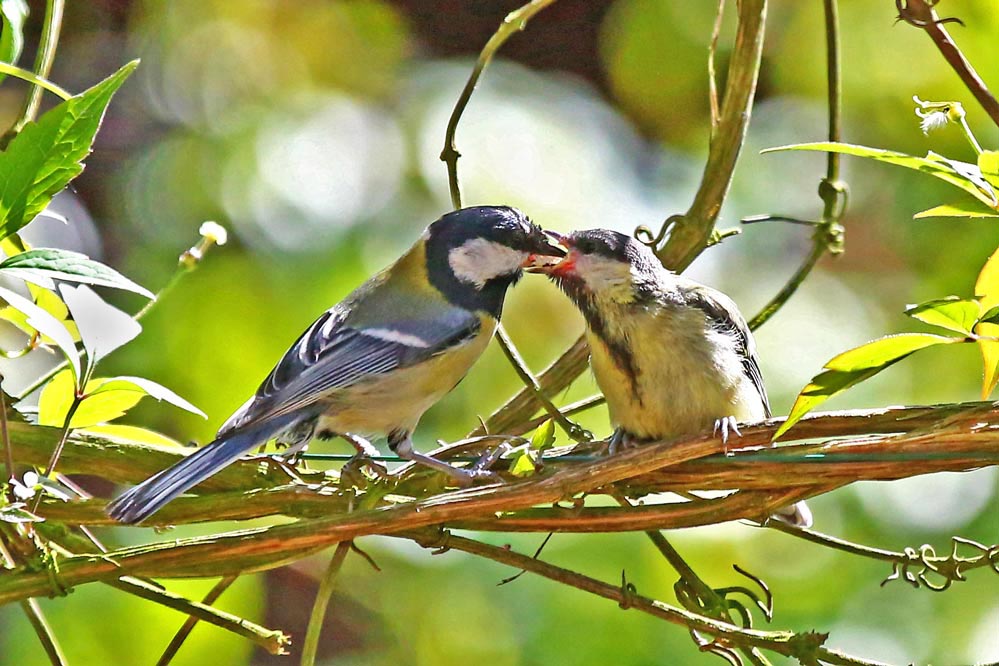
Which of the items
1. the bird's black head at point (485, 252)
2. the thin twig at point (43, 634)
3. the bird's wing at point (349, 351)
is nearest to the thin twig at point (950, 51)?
the bird's black head at point (485, 252)

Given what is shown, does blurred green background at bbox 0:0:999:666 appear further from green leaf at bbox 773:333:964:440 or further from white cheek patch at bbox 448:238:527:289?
green leaf at bbox 773:333:964:440

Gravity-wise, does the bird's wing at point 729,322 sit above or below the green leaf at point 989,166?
below

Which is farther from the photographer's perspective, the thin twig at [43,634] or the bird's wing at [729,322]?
the bird's wing at [729,322]

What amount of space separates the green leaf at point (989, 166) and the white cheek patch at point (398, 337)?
103 cm

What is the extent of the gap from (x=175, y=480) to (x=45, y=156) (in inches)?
18.2

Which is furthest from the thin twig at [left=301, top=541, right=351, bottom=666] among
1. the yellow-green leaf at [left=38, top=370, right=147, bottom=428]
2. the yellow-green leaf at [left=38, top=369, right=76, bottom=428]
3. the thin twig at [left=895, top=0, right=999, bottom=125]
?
the thin twig at [left=895, top=0, right=999, bottom=125]

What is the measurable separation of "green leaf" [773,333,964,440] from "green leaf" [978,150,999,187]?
162 mm

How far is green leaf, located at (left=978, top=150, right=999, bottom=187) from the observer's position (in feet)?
3.41

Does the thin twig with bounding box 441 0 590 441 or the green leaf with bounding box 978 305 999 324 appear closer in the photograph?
the green leaf with bounding box 978 305 999 324

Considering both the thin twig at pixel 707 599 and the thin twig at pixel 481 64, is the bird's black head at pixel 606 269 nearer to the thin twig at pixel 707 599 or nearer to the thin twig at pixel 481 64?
the thin twig at pixel 481 64

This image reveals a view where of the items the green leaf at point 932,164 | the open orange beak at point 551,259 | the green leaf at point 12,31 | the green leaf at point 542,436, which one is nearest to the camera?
the green leaf at point 932,164

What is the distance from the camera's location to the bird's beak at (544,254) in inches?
78.2

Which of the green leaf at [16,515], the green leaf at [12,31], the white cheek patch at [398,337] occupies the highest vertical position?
the green leaf at [12,31]

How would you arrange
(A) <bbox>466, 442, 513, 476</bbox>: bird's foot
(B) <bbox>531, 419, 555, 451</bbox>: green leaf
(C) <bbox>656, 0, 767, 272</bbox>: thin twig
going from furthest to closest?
1. (C) <bbox>656, 0, 767, 272</bbox>: thin twig
2. (A) <bbox>466, 442, 513, 476</bbox>: bird's foot
3. (B) <bbox>531, 419, 555, 451</bbox>: green leaf
